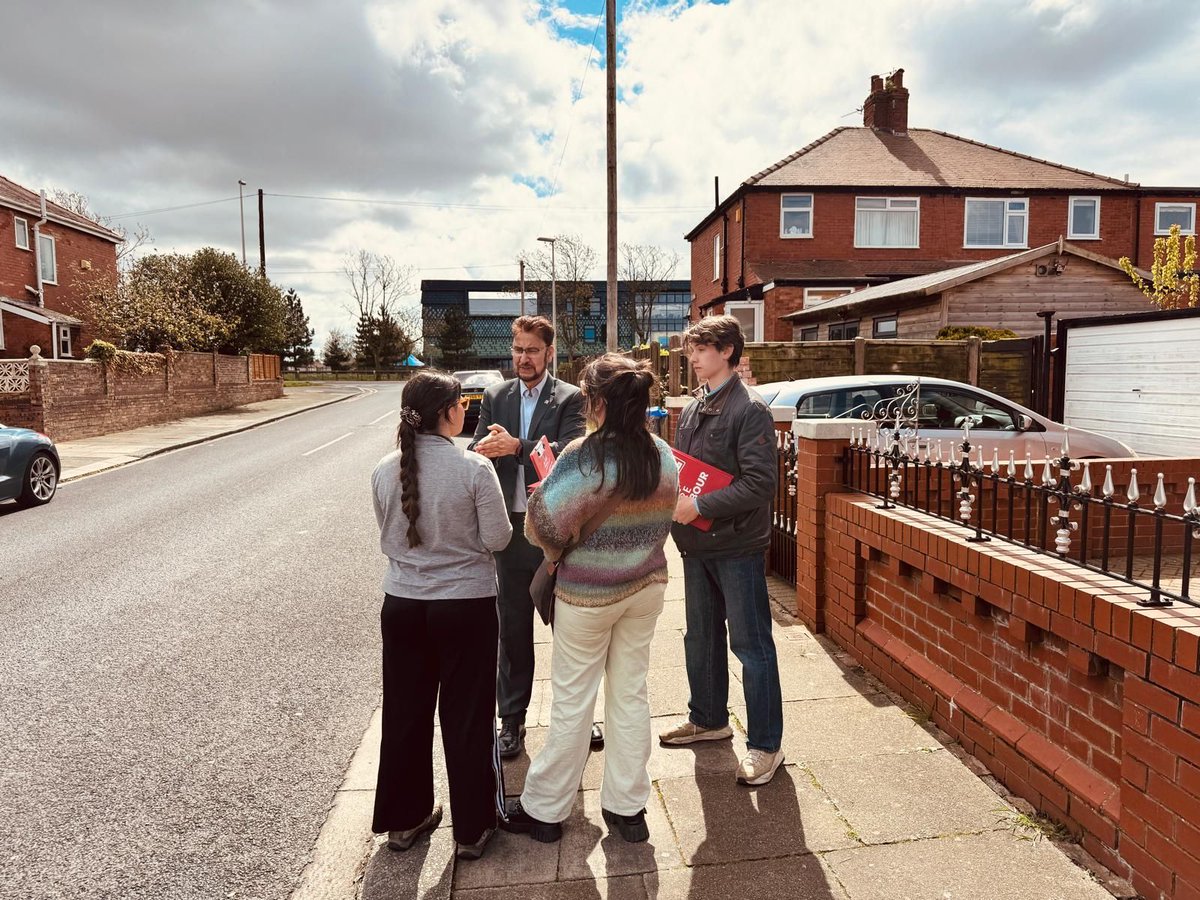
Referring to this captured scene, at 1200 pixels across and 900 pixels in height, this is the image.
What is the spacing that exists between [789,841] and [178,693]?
3577mm

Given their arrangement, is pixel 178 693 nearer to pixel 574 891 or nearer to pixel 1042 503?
pixel 574 891

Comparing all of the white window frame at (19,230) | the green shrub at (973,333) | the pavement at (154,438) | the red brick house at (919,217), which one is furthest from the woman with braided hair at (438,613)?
the white window frame at (19,230)

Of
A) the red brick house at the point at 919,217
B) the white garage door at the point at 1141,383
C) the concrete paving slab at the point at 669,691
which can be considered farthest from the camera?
the red brick house at the point at 919,217

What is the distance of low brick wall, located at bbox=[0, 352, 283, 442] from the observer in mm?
18297

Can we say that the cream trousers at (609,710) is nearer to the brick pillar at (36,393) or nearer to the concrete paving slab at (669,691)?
the concrete paving slab at (669,691)

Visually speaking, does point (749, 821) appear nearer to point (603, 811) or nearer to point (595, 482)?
point (603, 811)

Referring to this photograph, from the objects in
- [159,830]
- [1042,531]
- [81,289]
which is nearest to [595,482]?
[1042,531]

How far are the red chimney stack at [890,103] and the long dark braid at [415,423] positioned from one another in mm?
31738

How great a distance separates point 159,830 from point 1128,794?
140 inches

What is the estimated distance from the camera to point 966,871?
280 cm

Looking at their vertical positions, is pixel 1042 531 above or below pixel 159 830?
above

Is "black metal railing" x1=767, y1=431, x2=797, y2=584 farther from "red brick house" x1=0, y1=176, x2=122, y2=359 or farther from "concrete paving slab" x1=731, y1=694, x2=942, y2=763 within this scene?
"red brick house" x1=0, y1=176, x2=122, y2=359

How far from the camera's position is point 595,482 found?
2.86 m

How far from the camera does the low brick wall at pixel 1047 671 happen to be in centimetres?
251
